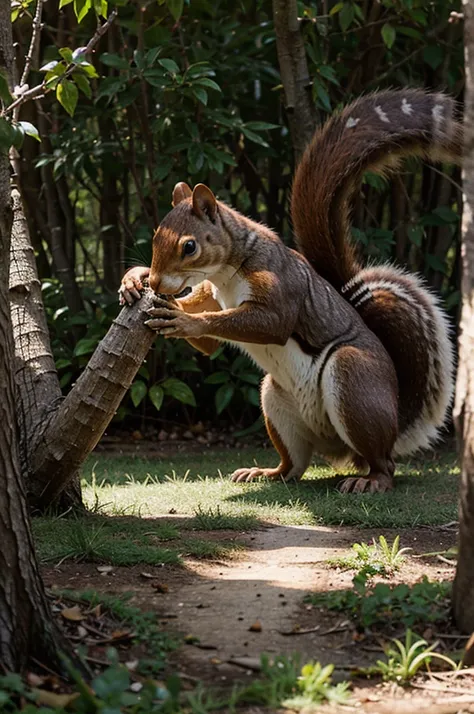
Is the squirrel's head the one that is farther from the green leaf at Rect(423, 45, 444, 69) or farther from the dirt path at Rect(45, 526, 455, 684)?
the green leaf at Rect(423, 45, 444, 69)

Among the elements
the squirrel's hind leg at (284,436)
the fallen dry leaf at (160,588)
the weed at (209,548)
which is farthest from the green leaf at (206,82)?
the fallen dry leaf at (160,588)

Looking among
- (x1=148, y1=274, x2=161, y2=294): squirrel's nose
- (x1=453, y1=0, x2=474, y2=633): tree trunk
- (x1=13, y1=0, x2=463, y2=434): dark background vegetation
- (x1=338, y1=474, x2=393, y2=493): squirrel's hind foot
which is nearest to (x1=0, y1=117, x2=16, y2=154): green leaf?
(x1=453, y1=0, x2=474, y2=633): tree trunk

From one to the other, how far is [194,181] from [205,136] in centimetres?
40

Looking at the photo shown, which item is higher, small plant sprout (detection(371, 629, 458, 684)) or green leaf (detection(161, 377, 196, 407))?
green leaf (detection(161, 377, 196, 407))

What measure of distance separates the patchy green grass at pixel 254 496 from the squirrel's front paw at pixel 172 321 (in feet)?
2.85

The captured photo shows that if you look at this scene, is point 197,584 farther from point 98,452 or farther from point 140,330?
point 98,452

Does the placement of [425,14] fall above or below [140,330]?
above

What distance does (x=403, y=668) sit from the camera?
2.91 metres

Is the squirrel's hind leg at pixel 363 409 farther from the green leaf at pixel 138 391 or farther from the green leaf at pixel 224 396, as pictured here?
the green leaf at pixel 138 391

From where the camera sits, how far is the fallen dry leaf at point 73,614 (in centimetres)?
316

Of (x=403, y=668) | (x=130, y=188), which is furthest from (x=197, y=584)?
(x=130, y=188)

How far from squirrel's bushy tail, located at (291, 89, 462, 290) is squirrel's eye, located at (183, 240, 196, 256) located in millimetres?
1092

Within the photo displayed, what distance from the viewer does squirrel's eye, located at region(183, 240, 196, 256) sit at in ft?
16.4

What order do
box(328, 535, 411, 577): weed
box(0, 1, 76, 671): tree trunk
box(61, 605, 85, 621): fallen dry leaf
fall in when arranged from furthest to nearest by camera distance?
box(328, 535, 411, 577): weed → box(61, 605, 85, 621): fallen dry leaf → box(0, 1, 76, 671): tree trunk
